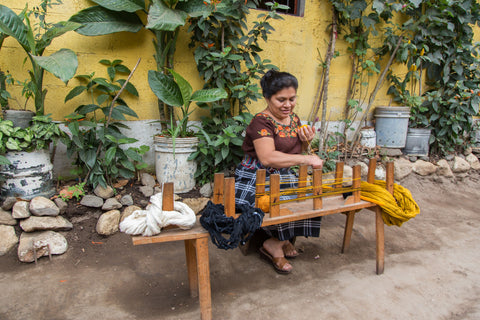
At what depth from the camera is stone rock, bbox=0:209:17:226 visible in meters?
2.51

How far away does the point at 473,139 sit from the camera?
4980 mm

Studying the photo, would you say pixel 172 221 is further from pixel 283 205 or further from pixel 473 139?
pixel 473 139

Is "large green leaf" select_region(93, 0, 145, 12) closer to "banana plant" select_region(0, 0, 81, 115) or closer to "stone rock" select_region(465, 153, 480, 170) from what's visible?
"banana plant" select_region(0, 0, 81, 115)

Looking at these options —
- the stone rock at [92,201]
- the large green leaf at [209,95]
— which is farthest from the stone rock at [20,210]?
the large green leaf at [209,95]

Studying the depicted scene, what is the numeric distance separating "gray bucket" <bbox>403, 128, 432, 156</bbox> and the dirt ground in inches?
66.8

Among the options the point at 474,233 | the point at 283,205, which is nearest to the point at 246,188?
the point at 283,205

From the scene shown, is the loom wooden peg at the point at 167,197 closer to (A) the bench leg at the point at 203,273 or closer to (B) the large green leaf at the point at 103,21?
(A) the bench leg at the point at 203,273

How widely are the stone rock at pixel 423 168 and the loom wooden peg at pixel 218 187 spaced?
366 cm

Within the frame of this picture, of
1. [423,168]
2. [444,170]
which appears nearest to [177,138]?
[423,168]

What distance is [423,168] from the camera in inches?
173

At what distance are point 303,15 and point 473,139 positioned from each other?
11.4 ft

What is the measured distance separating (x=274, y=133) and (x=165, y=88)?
129 centimetres

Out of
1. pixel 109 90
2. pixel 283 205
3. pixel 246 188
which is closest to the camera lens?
pixel 283 205

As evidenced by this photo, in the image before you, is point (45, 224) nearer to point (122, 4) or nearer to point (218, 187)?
point (218, 187)
